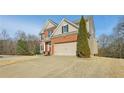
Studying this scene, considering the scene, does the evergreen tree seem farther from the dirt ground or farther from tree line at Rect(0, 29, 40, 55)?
tree line at Rect(0, 29, 40, 55)

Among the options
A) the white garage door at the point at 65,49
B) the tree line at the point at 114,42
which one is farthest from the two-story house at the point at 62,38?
the tree line at the point at 114,42

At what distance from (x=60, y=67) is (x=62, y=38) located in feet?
1.85

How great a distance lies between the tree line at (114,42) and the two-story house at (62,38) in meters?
0.14

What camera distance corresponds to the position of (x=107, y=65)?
4.95m

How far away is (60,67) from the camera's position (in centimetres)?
504

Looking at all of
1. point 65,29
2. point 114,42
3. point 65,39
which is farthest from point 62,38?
point 114,42

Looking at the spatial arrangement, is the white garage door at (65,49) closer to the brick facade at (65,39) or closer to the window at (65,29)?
the brick facade at (65,39)

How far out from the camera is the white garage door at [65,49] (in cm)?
515

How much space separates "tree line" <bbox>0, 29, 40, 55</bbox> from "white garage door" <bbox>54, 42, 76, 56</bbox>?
1.30 feet

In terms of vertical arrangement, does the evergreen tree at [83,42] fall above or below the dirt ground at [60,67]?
above

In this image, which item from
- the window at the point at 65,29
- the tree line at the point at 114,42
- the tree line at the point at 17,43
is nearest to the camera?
the tree line at the point at 114,42
